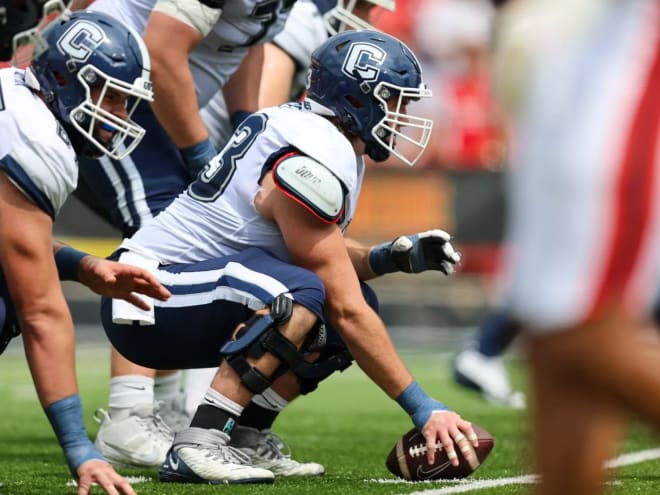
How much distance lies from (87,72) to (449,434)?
4.05 ft

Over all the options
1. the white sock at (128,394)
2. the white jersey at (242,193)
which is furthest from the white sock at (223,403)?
the white sock at (128,394)

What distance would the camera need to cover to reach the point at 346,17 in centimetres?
446

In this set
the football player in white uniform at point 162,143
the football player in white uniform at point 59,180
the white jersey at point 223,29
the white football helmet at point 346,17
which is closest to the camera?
the football player in white uniform at point 59,180

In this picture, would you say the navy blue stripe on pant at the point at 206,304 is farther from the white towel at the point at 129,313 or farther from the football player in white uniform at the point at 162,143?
the football player in white uniform at the point at 162,143

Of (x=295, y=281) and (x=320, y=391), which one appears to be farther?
(x=320, y=391)

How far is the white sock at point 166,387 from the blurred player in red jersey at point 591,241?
274cm

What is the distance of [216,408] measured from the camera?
122 inches

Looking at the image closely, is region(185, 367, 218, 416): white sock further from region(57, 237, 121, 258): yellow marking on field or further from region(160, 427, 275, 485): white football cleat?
region(57, 237, 121, 258): yellow marking on field

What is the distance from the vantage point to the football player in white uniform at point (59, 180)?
267 centimetres

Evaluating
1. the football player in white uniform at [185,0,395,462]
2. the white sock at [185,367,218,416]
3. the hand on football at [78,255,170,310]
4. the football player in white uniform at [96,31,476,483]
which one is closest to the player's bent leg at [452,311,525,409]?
the football player in white uniform at [185,0,395,462]

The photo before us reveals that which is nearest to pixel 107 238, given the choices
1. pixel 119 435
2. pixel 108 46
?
pixel 119 435

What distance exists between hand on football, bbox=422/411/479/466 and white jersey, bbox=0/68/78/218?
1.02m

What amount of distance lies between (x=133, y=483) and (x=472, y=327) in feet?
24.4

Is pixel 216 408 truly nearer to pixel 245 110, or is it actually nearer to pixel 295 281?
pixel 295 281
